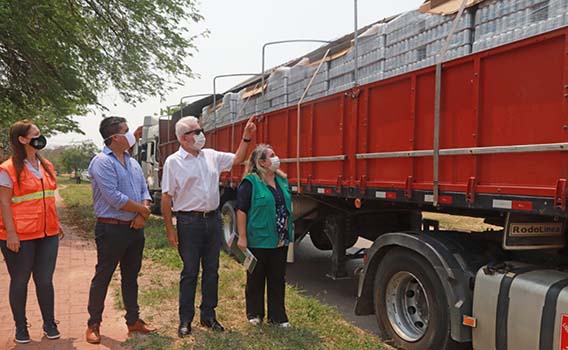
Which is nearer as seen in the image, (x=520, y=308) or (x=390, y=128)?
(x=520, y=308)

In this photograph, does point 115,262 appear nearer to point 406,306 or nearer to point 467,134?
point 406,306

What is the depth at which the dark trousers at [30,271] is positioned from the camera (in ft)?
12.3

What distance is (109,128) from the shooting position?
3.77 meters

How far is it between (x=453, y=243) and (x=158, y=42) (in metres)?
Result: 11.1

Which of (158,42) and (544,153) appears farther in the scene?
(158,42)

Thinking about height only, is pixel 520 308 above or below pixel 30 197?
below

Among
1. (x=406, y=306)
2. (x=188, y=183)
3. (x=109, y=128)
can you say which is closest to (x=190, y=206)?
(x=188, y=183)

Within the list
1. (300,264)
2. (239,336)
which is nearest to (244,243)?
(239,336)

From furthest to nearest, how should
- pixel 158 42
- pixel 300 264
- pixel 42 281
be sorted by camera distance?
pixel 158 42 → pixel 300 264 → pixel 42 281

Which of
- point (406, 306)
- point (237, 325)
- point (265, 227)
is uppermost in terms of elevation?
point (265, 227)

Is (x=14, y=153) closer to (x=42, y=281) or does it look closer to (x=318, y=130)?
(x=42, y=281)

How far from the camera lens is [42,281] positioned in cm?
388

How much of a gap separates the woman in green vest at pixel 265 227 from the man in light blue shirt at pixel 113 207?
845mm

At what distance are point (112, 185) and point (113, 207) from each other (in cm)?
18
